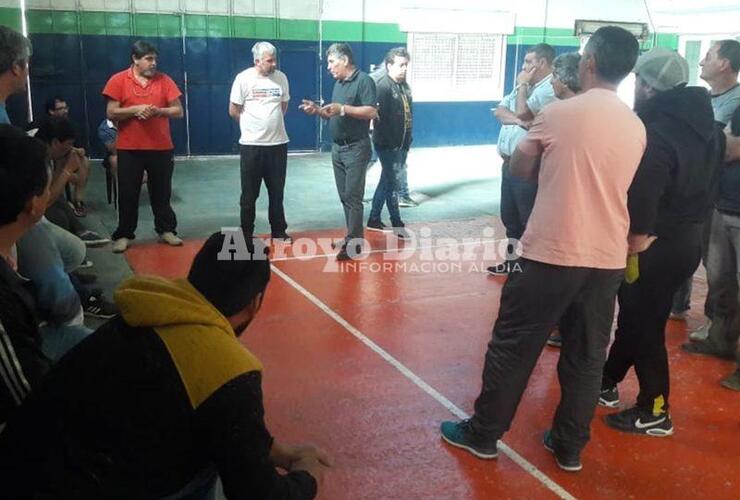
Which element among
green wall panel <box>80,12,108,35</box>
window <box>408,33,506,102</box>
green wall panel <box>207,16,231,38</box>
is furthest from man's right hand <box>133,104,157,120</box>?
window <box>408,33,506,102</box>

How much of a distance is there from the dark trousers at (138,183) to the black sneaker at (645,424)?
13.2ft

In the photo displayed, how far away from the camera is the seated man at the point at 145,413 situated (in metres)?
1.35

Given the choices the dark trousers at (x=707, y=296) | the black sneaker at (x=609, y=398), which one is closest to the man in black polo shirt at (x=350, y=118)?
the dark trousers at (x=707, y=296)

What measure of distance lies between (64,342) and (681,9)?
551 inches

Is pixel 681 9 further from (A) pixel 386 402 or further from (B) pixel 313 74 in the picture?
(A) pixel 386 402

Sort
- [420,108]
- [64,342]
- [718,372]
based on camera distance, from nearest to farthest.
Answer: [64,342]
[718,372]
[420,108]

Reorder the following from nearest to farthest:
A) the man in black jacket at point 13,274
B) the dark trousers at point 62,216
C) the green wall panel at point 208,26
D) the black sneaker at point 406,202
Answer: the man in black jacket at point 13,274 → the dark trousers at point 62,216 → the black sneaker at point 406,202 → the green wall panel at point 208,26

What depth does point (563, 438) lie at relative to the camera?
2711 millimetres

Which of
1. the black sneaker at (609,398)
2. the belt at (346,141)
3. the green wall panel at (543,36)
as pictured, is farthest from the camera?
the green wall panel at (543,36)

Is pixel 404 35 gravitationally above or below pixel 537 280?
above

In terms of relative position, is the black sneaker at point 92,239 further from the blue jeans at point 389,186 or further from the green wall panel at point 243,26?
the green wall panel at point 243,26

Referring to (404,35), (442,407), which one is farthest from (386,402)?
(404,35)

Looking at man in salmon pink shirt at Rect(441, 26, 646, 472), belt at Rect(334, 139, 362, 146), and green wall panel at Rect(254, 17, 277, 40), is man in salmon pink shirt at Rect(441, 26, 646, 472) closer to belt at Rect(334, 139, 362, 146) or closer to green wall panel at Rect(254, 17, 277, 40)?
belt at Rect(334, 139, 362, 146)

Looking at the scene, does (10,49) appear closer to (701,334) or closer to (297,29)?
(701,334)
